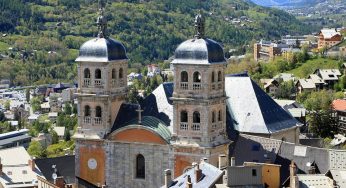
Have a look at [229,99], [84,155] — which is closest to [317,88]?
[229,99]

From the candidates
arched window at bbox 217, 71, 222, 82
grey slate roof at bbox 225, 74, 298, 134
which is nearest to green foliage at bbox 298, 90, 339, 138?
grey slate roof at bbox 225, 74, 298, 134

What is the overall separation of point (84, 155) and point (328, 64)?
299 ft

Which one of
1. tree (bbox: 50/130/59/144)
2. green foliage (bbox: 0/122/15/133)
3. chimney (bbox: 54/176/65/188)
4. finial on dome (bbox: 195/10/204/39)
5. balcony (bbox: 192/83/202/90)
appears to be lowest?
green foliage (bbox: 0/122/15/133)

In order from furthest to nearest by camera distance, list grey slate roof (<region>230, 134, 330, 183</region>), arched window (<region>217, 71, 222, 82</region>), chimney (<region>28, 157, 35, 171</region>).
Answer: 1. chimney (<region>28, 157, 35, 171</region>)
2. grey slate roof (<region>230, 134, 330, 183</region>)
3. arched window (<region>217, 71, 222, 82</region>)

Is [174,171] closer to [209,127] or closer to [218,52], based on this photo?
[209,127]

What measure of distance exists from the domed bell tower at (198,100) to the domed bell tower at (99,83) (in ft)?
20.9

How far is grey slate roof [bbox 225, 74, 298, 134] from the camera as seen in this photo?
229ft

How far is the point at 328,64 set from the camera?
→ 15075cm

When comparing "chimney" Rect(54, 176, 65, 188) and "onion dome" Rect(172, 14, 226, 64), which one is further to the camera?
"onion dome" Rect(172, 14, 226, 64)

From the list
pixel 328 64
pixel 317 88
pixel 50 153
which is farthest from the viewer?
pixel 328 64

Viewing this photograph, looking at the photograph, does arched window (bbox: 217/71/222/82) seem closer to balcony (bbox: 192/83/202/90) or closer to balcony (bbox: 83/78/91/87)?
balcony (bbox: 192/83/202/90)

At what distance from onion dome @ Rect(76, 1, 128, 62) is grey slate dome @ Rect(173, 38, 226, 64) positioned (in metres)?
6.40

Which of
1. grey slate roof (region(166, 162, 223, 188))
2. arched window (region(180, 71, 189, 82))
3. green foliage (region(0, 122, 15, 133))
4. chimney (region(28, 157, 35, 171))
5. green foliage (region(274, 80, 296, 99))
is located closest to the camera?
grey slate roof (region(166, 162, 223, 188))

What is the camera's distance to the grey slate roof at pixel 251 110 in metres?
69.9
